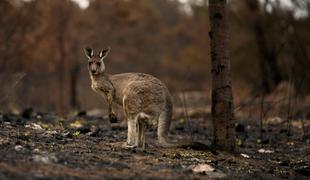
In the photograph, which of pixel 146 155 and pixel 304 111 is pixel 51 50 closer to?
pixel 304 111

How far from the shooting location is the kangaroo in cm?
844

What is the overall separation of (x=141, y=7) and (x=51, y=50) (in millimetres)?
8394

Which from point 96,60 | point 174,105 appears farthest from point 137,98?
point 174,105

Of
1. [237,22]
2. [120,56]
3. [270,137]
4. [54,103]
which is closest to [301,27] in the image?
[237,22]

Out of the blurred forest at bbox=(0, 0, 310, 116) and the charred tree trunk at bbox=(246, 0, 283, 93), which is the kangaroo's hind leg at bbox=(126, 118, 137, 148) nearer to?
the blurred forest at bbox=(0, 0, 310, 116)

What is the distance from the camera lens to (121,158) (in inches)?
305

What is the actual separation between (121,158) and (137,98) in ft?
3.54

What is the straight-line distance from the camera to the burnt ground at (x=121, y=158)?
6.55m

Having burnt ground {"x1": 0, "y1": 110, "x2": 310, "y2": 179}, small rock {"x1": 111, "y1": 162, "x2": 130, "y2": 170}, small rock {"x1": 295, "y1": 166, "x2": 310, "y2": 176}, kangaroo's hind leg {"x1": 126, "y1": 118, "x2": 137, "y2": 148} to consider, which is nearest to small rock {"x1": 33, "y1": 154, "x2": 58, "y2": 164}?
burnt ground {"x1": 0, "y1": 110, "x2": 310, "y2": 179}

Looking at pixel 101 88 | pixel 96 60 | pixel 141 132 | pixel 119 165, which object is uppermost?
pixel 96 60

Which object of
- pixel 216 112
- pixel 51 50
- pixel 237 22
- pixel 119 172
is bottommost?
pixel 119 172

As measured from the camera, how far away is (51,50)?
25.8m

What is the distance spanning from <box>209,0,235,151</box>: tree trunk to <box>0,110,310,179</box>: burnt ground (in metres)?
0.33

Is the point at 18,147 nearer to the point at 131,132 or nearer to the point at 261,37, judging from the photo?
the point at 131,132
